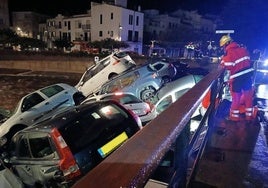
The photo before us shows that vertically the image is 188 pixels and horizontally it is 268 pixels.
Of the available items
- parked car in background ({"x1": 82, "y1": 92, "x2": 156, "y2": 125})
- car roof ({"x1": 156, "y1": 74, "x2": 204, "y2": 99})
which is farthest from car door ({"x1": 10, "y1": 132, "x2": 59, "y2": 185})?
car roof ({"x1": 156, "y1": 74, "x2": 204, "y2": 99})

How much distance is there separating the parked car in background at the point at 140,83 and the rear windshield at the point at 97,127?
12.2 ft

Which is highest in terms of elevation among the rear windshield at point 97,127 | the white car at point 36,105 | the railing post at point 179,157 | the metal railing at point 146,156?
the metal railing at point 146,156

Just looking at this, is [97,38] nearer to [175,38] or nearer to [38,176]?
[175,38]

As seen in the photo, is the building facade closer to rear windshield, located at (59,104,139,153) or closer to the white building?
the white building

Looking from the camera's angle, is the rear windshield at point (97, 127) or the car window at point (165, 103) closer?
the rear windshield at point (97, 127)

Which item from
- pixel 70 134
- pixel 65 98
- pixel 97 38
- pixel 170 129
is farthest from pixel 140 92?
pixel 97 38

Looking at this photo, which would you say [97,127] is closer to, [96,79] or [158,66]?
[158,66]

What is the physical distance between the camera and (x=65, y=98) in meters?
9.29

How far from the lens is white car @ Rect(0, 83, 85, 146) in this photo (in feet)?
27.0

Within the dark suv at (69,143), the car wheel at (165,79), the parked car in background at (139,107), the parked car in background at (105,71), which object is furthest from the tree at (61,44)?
the dark suv at (69,143)

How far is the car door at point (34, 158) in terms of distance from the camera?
4117mm

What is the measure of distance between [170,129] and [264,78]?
420 inches

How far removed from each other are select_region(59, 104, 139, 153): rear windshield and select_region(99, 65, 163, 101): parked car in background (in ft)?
12.2

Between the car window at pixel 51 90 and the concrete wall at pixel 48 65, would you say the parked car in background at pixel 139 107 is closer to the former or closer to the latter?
the car window at pixel 51 90
